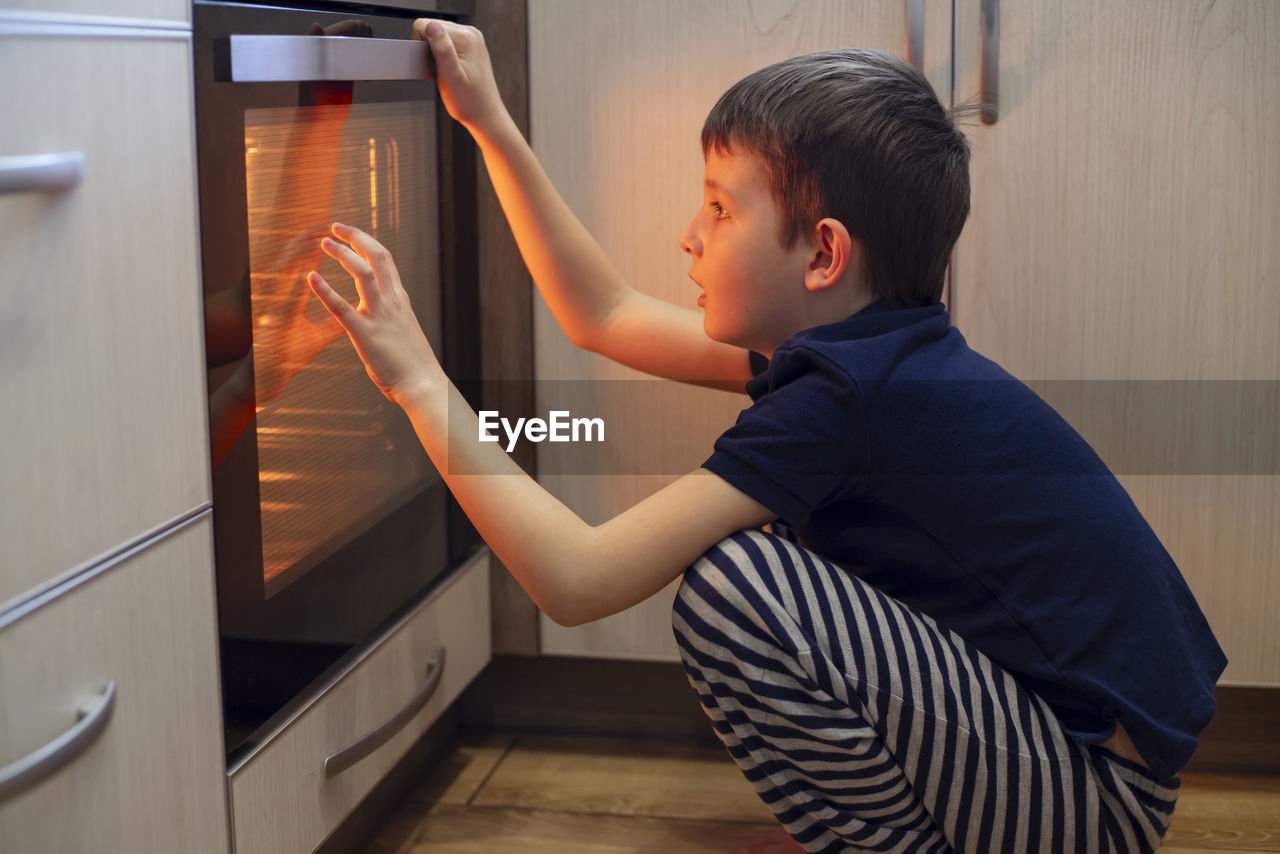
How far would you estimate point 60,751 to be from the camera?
606mm

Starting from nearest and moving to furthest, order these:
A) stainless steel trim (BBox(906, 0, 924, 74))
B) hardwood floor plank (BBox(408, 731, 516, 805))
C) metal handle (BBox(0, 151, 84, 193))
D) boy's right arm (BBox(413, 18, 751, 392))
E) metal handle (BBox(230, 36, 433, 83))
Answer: metal handle (BBox(0, 151, 84, 193)), metal handle (BBox(230, 36, 433, 83)), boy's right arm (BBox(413, 18, 751, 392)), stainless steel trim (BBox(906, 0, 924, 74)), hardwood floor plank (BBox(408, 731, 516, 805))

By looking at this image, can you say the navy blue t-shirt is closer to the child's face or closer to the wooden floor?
the child's face

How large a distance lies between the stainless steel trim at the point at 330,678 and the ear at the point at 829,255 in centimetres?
47

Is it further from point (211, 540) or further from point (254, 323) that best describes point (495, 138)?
point (211, 540)

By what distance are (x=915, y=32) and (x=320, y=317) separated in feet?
2.04

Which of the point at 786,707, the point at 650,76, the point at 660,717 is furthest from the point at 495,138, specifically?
the point at 660,717

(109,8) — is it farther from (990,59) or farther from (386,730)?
(990,59)

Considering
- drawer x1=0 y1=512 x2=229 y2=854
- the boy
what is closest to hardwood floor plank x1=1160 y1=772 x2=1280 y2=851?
the boy

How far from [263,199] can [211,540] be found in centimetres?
23

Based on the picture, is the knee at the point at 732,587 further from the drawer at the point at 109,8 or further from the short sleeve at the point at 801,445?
the drawer at the point at 109,8

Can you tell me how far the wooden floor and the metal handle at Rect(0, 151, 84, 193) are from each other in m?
0.74

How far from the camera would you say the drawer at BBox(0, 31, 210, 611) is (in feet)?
1.91

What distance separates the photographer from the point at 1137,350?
1.16 m

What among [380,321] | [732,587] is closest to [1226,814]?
[732,587]
